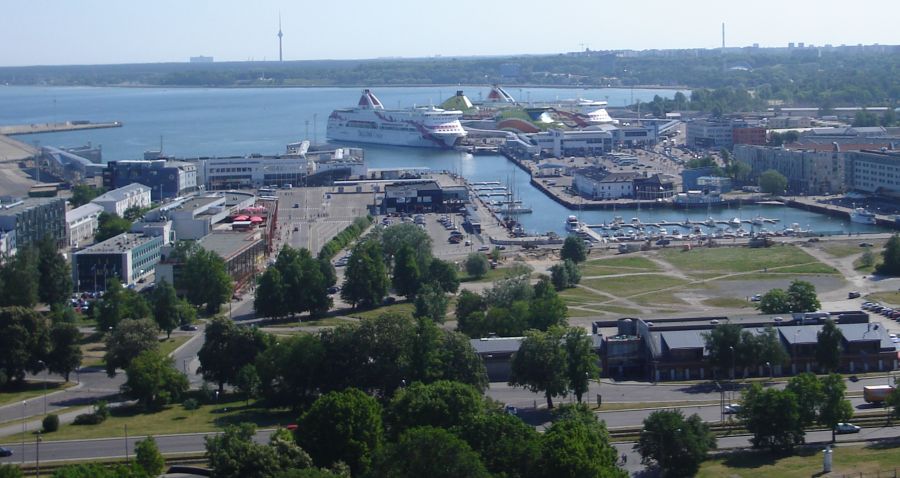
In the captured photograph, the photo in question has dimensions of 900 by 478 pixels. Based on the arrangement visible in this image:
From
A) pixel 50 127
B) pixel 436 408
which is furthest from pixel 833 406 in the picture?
pixel 50 127

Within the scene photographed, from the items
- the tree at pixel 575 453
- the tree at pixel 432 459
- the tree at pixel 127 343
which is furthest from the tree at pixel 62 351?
the tree at pixel 575 453

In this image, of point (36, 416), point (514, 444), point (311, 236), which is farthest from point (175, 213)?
point (514, 444)

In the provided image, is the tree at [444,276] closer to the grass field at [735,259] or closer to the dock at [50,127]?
the grass field at [735,259]

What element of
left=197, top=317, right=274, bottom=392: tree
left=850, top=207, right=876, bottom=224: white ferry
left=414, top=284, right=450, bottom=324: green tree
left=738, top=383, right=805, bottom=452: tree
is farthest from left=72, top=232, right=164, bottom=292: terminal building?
left=850, top=207, right=876, bottom=224: white ferry

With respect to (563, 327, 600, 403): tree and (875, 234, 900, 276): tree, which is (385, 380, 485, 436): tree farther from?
(875, 234, 900, 276): tree

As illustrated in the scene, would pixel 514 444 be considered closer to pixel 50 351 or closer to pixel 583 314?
pixel 50 351

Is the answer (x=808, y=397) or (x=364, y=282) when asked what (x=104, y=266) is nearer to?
(x=364, y=282)
